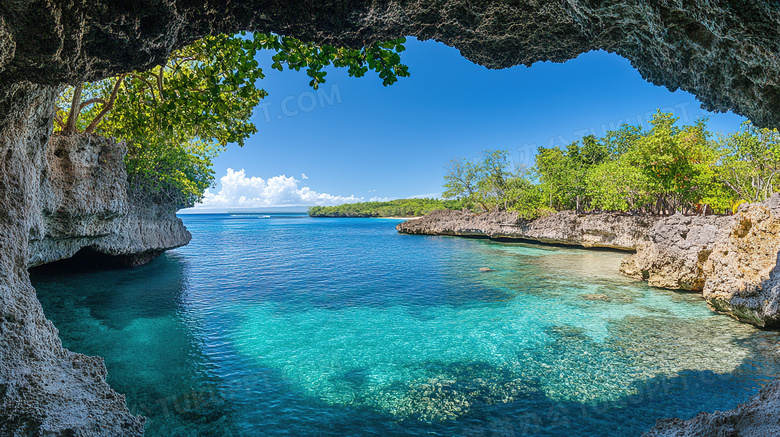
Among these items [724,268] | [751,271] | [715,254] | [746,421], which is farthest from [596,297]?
[746,421]

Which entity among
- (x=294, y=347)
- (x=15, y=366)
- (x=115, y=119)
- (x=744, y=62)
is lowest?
(x=294, y=347)

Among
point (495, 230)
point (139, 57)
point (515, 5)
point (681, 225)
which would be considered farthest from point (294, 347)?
point (495, 230)

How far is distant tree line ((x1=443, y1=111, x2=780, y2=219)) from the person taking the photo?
22812 millimetres

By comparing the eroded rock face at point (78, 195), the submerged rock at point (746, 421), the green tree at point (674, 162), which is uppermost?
the green tree at point (674, 162)

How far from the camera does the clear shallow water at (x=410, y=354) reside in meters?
6.39

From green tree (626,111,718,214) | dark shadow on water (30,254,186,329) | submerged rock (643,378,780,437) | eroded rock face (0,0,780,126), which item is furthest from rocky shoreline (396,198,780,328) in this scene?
dark shadow on water (30,254,186,329)

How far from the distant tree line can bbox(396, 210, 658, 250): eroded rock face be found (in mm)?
1993

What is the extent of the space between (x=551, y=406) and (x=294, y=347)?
6.90 m

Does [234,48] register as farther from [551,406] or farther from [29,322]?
[551,406]

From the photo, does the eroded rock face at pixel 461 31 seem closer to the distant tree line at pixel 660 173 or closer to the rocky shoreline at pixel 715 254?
the rocky shoreline at pixel 715 254

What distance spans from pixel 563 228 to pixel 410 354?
29095 mm

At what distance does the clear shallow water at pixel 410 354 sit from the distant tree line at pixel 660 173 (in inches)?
545

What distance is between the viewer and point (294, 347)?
991 centimetres

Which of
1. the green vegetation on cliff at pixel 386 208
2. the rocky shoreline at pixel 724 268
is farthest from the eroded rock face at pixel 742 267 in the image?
the green vegetation on cliff at pixel 386 208
